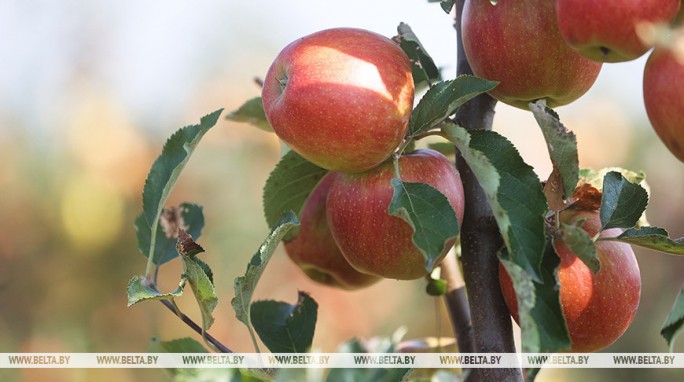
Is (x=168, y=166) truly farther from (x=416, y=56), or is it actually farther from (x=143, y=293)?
(x=416, y=56)

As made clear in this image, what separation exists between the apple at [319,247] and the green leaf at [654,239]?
1.05ft

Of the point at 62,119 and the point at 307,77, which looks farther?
the point at 62,119

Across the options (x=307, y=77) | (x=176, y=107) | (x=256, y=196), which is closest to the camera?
(x=307, y=77)

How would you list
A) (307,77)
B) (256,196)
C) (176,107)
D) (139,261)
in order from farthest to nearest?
(176,107), (256,196), (139,261), (307,77)

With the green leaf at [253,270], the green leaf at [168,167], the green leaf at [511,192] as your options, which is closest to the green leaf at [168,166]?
the green leaf at [168,167]

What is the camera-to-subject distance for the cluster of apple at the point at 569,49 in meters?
0.48

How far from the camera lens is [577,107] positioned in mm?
2602

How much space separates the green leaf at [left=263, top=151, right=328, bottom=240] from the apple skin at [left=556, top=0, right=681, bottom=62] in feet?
1.15

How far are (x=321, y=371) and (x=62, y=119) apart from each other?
7.21 ft

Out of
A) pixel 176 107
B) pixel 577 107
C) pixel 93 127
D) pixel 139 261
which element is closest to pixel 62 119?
pixel 93 127

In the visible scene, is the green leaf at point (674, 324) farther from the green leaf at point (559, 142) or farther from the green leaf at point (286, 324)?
the green leaf at point (286, 324)

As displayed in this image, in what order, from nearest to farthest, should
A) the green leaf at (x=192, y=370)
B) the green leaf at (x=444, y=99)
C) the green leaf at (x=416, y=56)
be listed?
the green leaf at (x=192, y=370) < the green leaf at (x=444, y=99) < the green leaf at (x=416, y=56)

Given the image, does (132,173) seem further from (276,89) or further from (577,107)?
(276,89)

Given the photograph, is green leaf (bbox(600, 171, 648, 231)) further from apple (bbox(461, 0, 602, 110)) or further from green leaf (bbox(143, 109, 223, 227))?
green leaf (bbox(143, 109, 223, 227))
